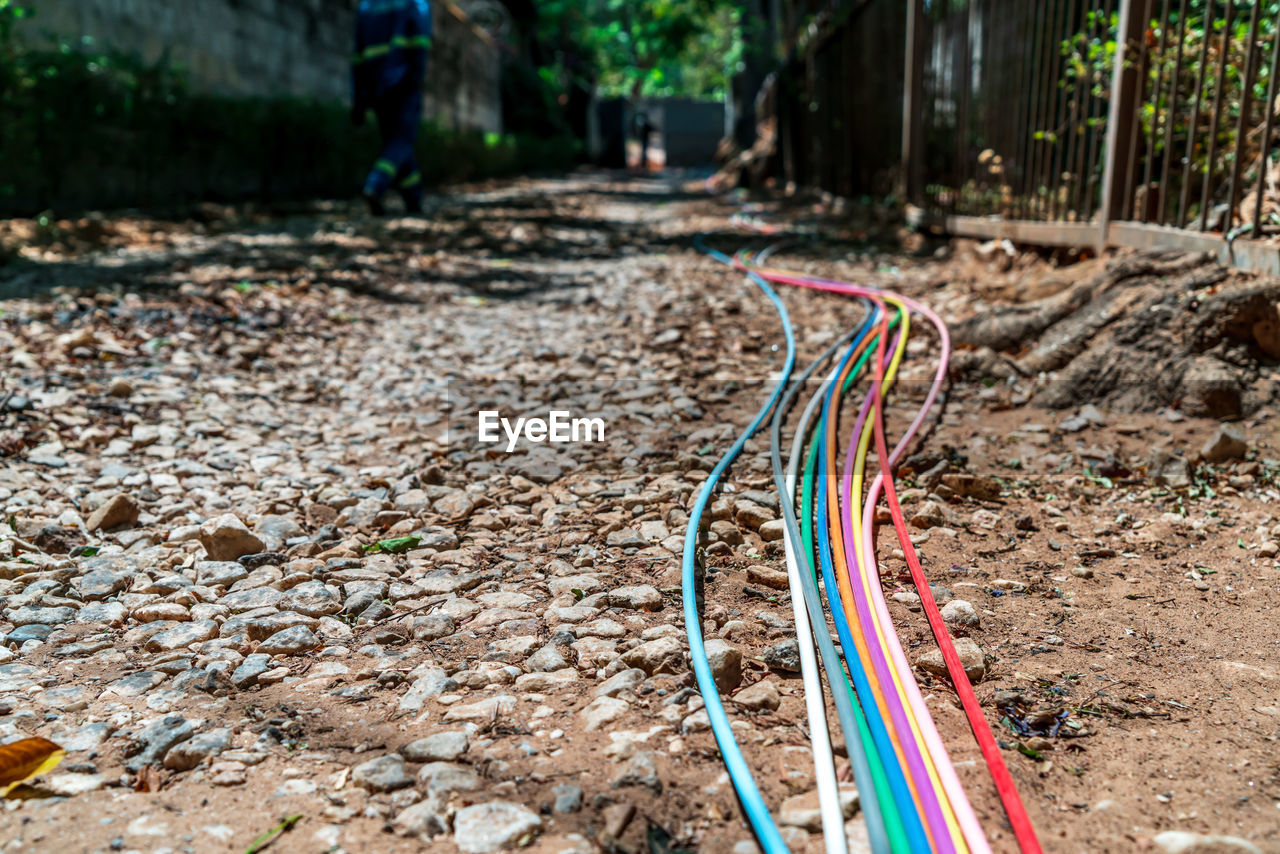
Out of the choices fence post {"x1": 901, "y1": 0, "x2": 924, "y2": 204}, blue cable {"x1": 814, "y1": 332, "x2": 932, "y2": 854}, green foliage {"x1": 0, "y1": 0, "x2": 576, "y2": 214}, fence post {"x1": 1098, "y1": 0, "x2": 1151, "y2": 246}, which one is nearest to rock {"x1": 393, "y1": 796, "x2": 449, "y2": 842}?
blue cable {"x1": 814, "y1": 332, "x2": 932, "y2": 854}

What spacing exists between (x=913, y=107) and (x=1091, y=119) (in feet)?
8.35

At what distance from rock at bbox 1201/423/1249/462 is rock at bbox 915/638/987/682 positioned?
1.23 meters

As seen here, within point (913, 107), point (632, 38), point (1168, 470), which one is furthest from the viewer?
point (632, 38)

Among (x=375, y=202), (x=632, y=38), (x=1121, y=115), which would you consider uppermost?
(x=632, y=38)

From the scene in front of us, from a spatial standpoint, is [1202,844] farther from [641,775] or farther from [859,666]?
[641,775]

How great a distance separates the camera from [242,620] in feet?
6.09

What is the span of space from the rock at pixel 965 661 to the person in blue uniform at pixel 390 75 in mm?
7031

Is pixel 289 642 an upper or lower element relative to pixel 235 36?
lower

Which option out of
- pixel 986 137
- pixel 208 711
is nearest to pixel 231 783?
pixel 208 711

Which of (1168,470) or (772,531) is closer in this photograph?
(772,531)

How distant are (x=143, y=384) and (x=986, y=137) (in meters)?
4.56

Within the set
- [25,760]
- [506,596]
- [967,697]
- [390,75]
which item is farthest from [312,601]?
[390,75]

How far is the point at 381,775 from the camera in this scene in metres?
1.37

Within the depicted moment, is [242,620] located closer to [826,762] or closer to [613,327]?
[826,762]
